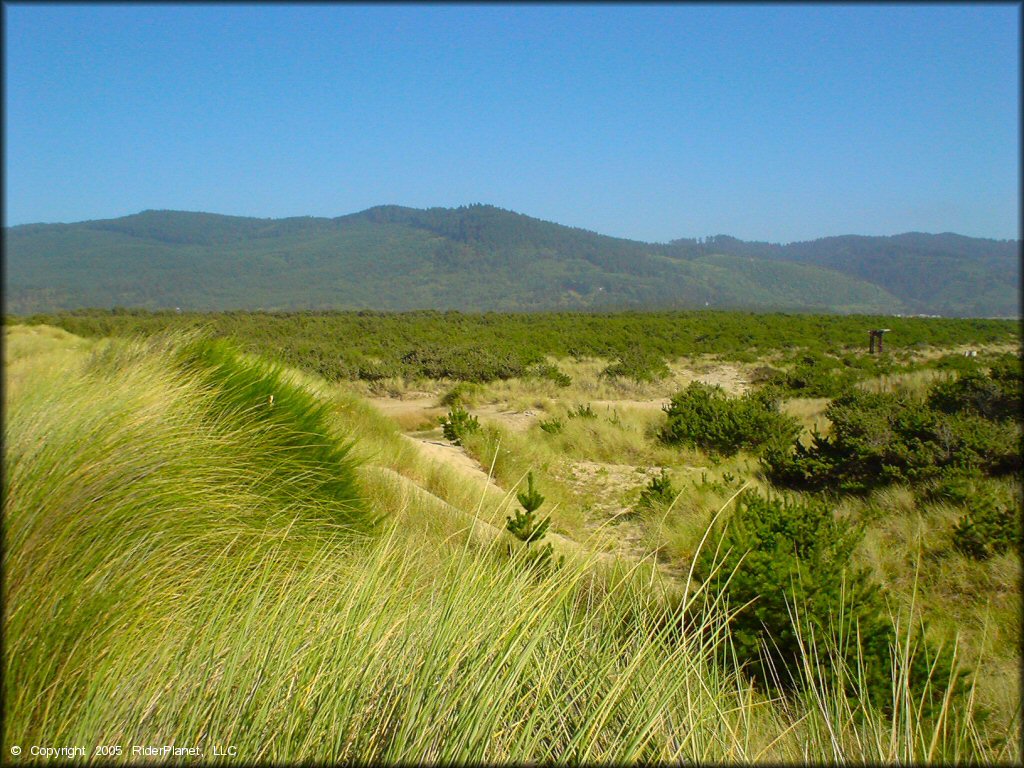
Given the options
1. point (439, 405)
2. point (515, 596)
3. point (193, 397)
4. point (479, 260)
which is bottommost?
point (439, 405)

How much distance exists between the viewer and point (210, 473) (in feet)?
11.0

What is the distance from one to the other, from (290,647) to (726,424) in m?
8.66

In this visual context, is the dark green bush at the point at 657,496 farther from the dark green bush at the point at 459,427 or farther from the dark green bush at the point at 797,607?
the dark green bush at the point at 459,427

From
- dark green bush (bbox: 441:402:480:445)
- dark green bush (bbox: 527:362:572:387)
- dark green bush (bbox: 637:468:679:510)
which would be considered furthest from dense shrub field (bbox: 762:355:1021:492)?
dark green bush (bbox: 527:362:572:387)

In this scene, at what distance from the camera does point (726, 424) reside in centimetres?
988

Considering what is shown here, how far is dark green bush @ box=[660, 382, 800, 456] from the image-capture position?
385 inches

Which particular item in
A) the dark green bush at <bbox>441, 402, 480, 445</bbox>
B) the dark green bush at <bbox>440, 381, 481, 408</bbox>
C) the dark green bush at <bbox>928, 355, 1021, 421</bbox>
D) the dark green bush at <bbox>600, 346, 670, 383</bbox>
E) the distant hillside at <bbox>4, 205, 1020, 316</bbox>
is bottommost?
the dark green bush at <bbox>440, 381, 481, 408</bbox>

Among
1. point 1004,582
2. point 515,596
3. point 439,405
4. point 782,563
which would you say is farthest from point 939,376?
point 515,596

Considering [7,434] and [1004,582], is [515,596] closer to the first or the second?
[7,434]

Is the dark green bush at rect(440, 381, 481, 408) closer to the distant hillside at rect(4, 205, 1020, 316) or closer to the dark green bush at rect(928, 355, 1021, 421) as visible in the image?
the dark green bush at rect(928, 355, 1021, 421)

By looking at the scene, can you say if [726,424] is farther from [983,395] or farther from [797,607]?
[797,607]

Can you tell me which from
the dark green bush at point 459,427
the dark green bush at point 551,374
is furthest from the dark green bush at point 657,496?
the dark green bush at point 551,374

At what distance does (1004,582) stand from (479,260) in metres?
157

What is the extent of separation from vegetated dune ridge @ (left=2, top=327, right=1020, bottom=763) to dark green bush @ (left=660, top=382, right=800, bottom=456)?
693 cm
